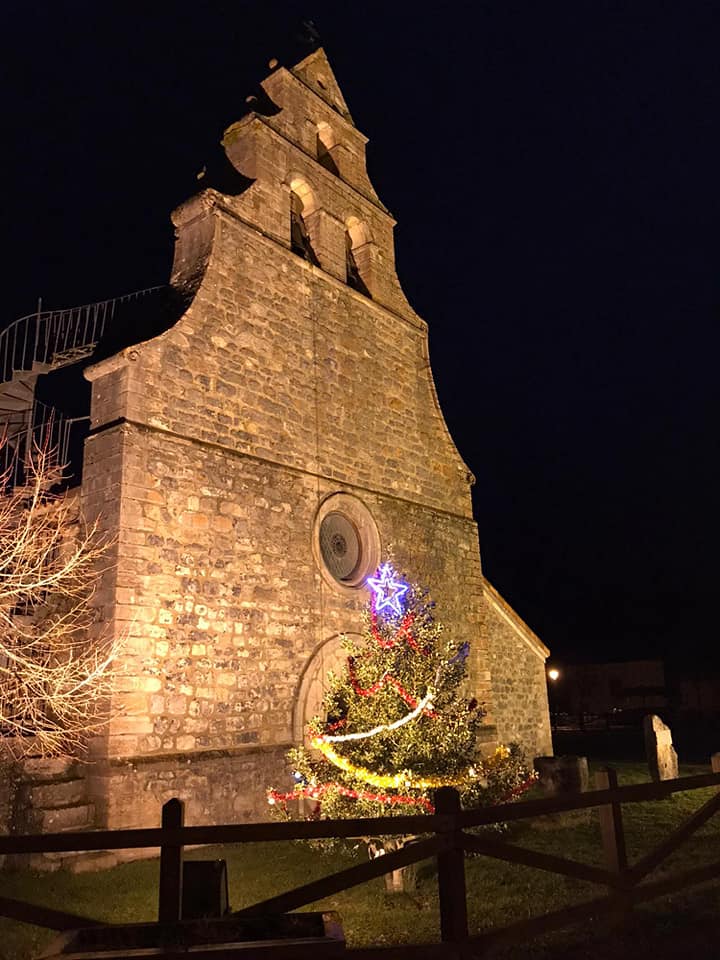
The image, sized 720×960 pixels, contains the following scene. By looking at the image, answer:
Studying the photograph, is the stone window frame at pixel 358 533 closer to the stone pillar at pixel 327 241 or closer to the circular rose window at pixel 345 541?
the circular rose window at pixel 345 541

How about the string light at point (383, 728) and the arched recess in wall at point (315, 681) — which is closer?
the string light at point (383, 728)

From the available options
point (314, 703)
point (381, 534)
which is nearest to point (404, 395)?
point (381, 534)

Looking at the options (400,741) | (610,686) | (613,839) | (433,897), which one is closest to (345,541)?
(400,741)

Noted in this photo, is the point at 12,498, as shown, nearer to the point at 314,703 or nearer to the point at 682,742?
the point at 314,703

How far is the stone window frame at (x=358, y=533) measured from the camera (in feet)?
35.5

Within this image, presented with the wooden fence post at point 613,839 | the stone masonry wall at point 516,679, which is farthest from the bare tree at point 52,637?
the stone masonry wall at point 516,679

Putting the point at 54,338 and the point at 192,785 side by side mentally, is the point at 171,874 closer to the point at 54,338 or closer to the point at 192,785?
the point at 192,785

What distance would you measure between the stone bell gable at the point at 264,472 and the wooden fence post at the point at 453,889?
4.53 metres

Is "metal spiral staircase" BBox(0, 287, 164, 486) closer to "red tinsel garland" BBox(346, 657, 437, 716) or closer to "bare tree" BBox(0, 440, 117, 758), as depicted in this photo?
"bare tree" BBox(0, 440, 117, 758)

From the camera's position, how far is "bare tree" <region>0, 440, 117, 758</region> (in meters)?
7.24

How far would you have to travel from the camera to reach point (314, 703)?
10.0 m

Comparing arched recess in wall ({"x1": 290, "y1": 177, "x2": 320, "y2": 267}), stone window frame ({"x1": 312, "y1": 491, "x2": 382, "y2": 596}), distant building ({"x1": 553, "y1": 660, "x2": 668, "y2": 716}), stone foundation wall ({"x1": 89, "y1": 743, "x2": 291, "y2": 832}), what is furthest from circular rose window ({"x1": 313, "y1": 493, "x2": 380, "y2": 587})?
distant building ({"x1": 553, "y1": 660, "x2": 668, "y2": 716})

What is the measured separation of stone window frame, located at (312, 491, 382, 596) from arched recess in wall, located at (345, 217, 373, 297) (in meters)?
4.59

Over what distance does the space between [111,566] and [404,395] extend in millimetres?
7045
